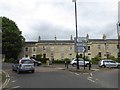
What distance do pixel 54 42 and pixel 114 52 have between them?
22.2 m

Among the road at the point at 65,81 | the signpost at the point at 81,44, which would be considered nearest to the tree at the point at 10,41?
the signpost at the point at 81,44

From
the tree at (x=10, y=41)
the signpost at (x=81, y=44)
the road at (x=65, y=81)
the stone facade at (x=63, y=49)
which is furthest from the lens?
the stone facade at (x=63, y=49)

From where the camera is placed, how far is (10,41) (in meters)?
87.6

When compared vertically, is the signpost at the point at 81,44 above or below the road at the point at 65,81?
above

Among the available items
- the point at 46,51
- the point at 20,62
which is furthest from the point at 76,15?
the point at 46,51

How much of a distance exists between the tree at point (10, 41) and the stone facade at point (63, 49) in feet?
95.9

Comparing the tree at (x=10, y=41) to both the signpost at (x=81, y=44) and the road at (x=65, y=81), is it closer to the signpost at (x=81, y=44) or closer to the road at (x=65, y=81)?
the signpost at (x=81, y=44)

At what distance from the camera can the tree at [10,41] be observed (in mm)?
86375

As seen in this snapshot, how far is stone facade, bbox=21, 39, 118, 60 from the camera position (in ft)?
390

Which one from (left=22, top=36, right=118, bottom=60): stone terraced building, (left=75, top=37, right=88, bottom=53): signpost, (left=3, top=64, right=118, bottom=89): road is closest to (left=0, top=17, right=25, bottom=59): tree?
(left=22, top=36, right=118, bottom=60): stone terraced building

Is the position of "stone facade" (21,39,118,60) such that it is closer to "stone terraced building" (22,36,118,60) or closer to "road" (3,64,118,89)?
"stone terraced building" (22,36,118,60)

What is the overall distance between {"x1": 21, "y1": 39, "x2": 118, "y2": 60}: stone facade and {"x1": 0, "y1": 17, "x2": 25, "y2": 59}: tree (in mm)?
29239

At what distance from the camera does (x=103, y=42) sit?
121 metres

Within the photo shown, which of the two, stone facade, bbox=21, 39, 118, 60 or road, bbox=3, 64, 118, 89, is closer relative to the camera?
road, bbox=3, 64, 118, 89
